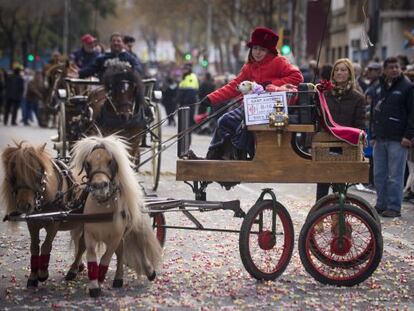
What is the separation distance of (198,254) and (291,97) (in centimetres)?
231

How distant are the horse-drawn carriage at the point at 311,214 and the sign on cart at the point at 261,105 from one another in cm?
6

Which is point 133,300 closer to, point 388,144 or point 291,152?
point 291,152

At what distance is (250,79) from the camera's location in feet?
31.6

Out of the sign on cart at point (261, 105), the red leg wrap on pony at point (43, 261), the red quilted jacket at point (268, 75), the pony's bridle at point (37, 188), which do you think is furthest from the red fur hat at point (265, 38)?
the red leg wrap on pony at point (43, 261)

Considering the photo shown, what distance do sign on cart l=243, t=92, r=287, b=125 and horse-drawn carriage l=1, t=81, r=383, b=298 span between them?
61 millimetres

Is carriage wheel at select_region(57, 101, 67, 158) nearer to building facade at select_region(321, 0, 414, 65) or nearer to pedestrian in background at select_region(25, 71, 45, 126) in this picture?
pedestrian in background at select_region(25, 71, 45, 126)

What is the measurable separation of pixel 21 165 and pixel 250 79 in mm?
2480

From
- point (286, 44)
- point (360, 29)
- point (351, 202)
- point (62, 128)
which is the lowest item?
point (351, 202)

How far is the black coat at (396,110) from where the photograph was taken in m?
13.6

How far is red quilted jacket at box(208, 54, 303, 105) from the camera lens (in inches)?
372

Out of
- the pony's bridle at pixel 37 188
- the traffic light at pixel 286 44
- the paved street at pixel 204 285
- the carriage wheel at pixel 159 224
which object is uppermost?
the traffic light at pixel 286 44

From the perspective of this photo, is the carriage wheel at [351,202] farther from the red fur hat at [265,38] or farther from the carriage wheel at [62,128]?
the carriage wheel at [62,128]

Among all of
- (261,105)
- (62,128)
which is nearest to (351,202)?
(261,105)

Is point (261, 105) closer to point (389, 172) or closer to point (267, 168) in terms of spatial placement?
point (267, 168)
